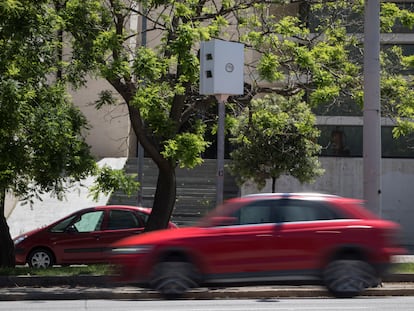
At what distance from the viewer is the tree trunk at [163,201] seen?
1625cm

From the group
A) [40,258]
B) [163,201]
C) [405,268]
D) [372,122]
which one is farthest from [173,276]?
[40,258]

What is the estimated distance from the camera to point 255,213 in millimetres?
10578

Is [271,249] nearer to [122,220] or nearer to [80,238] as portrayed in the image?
[122,220]

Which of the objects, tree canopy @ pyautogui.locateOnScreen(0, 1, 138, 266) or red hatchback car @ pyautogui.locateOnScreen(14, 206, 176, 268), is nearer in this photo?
tree canopy @ pyautogui.locateOnScreen(0, 1, 138, 266)

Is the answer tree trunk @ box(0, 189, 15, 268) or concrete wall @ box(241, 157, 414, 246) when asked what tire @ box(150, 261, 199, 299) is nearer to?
tree trunk @ box(0, 189, 15, 268)

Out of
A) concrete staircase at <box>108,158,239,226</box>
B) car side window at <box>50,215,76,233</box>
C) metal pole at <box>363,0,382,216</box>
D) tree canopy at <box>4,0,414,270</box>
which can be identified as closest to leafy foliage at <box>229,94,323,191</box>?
concrete staircase at <box>108,158,239,226</box>

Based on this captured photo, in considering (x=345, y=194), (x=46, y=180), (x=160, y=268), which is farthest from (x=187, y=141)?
(x=345, y=194)

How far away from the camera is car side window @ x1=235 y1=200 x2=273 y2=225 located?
34.4 feet

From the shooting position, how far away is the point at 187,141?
14406 millimetres

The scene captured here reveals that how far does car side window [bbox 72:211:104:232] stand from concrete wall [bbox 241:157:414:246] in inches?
443

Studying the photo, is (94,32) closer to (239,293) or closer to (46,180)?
(46,180)

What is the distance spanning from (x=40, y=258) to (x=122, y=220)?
216 cm

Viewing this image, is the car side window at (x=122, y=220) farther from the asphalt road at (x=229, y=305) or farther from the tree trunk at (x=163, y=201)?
the asphalt road at (x=229, y=305)

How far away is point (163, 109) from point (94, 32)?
225 centimetres
